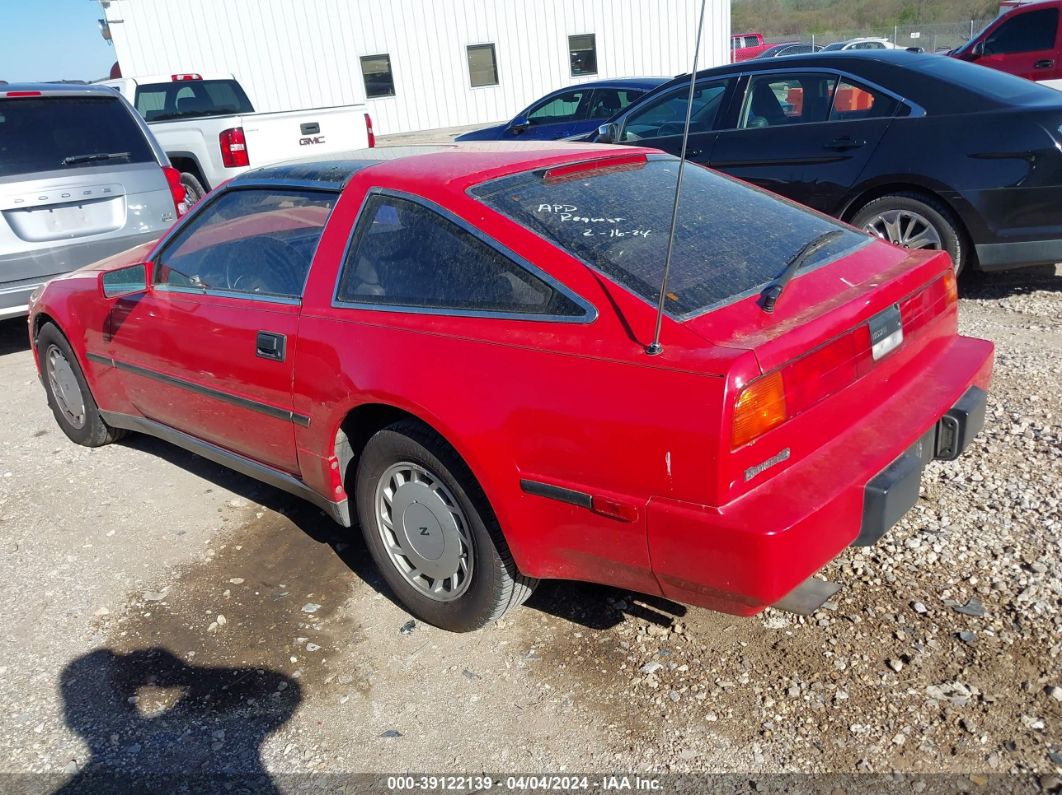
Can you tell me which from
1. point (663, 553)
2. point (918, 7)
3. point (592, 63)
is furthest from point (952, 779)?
point (918, 7)

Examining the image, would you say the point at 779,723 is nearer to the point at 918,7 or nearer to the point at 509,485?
the point at 509,485

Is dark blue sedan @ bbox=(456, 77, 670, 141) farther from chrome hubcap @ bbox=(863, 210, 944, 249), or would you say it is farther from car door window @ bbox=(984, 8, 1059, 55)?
car door window @ bbox=(984, 8, 1059, 55)

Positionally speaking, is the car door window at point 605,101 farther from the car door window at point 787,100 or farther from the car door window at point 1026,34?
the car door window at point 1026,34

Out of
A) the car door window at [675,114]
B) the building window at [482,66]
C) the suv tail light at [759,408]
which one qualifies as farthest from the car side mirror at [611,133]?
the building window at [482,66]

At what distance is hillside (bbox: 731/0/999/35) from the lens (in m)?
50.0

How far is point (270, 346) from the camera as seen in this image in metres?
3.22

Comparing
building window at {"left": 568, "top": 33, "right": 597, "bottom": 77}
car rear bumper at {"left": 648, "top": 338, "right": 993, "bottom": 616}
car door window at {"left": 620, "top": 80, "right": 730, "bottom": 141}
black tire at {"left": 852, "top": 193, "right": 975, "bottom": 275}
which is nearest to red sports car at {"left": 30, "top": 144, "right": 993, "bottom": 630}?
car rear bumper at {"left": 648, "top": 338, "right": 993, "bottom": 616}

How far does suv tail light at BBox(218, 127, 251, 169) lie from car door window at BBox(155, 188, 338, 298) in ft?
19.9

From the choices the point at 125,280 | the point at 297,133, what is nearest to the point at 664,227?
the point at 125,280

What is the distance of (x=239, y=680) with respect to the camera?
9.45 feet

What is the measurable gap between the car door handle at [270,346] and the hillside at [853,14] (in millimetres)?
50797

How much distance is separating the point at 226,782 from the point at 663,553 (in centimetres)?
137

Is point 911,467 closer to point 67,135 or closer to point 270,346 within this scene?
point 270,346

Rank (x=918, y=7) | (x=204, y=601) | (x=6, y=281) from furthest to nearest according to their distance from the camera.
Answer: (x=918, y=7), (x=6, y=281), (x=204, y=601)
